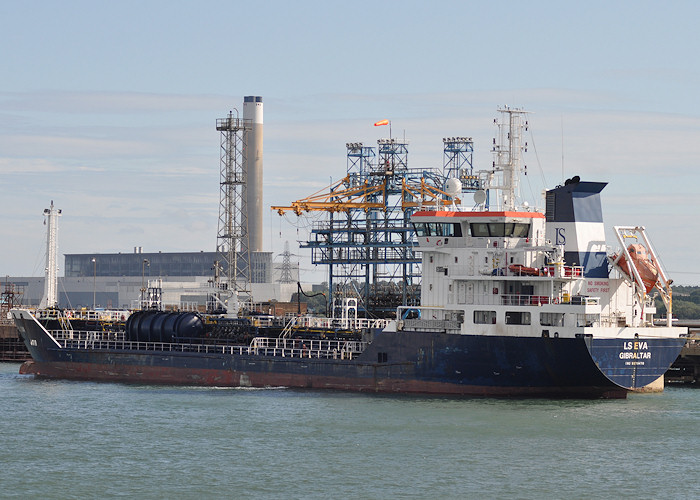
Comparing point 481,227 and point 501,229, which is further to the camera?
point 481,227

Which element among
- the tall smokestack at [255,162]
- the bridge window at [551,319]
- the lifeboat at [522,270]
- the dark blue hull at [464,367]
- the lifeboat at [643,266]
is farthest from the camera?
the tall smokestack at [255,162]

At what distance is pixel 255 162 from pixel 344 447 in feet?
313

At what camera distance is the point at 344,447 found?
35750 millimetres

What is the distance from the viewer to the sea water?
102ft

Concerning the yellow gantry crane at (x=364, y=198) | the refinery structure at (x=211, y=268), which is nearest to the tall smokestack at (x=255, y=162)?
the refinery structure at (x=211, y=268)

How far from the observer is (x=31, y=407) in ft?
149

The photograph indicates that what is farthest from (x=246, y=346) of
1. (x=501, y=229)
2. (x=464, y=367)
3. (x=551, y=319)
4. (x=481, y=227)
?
(x=551, y=319)

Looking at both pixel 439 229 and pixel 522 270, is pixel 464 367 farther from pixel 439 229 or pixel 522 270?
pixel 439 229

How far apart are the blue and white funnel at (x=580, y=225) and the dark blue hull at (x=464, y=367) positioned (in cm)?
477

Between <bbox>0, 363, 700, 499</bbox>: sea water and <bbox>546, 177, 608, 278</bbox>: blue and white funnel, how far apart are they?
6.22 m

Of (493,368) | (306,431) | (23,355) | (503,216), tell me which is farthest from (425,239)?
(23,355)

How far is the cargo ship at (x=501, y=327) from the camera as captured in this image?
1730 inches

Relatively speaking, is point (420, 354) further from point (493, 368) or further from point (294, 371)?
point (294, 371)

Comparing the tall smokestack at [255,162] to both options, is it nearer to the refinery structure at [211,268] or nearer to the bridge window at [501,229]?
the refinery structure at [211,268]
